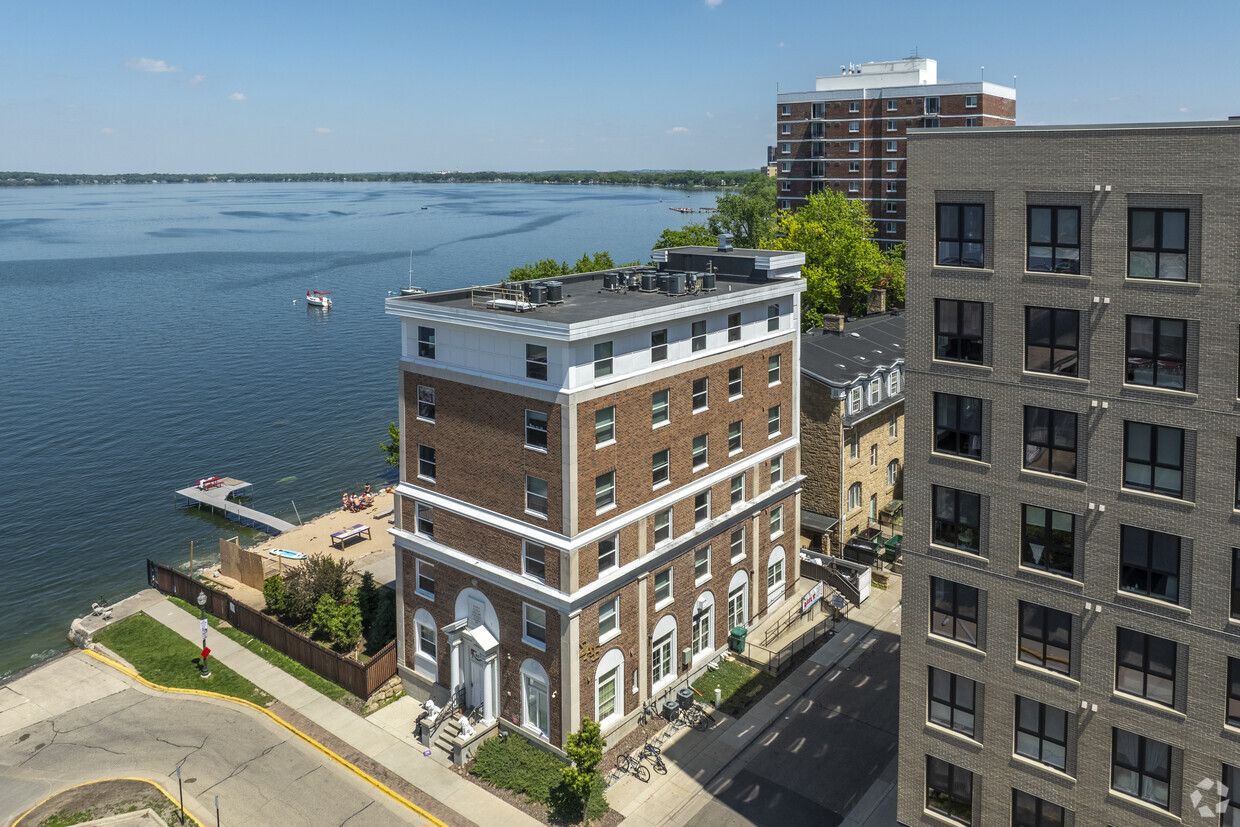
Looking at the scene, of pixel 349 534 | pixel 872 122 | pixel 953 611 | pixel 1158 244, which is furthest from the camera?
pixel 872 122

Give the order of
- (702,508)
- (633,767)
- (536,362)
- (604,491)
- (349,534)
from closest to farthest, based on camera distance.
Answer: (536,362) → (633,767) → (604,491) → (702,508) → (349,534)

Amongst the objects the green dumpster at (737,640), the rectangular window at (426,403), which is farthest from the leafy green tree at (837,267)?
the rectangular window at (426,403)

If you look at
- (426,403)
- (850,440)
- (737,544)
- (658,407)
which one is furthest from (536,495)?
(850,440)

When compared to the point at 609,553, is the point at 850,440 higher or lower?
higher

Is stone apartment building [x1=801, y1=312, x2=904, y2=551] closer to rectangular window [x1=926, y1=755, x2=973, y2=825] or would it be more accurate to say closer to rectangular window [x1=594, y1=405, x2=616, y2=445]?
rectangular window [x1=594, y1=405, x2=616, y2=445]

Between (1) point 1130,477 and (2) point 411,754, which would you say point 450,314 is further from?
(1) point 1130,477


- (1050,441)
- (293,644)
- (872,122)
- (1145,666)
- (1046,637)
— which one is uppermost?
(872,122)

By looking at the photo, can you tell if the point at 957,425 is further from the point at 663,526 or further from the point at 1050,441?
the point at 663,526
